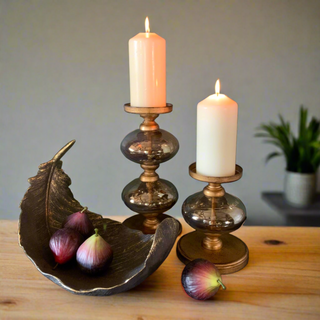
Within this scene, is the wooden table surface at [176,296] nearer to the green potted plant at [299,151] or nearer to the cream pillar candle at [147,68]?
the cream pillar candle at [147,68]

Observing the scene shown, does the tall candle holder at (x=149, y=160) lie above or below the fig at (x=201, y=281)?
above

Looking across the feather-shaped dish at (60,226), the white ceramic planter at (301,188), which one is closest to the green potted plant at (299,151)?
the white ceramic planter at (301,188)

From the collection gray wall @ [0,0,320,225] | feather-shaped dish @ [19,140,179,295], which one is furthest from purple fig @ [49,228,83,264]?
gray wall @ [0,0,320,225]

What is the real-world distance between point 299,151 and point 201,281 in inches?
44.5

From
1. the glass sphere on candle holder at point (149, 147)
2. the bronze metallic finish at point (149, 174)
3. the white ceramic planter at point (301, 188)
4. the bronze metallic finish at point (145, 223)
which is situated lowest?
the white ceramic planter at point (301, 188)

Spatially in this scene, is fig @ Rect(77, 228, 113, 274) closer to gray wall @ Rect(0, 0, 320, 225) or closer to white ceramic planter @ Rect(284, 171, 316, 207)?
gray wall @ Rect(0, 0, 320, 225)

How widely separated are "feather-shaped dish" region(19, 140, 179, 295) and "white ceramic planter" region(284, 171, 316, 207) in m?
1.06

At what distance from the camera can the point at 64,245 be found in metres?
0.45

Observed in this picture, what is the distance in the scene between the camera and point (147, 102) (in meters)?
0.56

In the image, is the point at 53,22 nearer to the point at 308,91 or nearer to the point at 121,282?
the point at 308,91

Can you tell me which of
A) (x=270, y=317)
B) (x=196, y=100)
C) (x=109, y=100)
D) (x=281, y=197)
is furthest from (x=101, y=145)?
(x=270, y=317)

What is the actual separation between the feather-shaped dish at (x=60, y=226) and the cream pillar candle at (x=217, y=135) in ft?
0.36

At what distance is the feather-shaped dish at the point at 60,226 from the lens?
0.41 metres

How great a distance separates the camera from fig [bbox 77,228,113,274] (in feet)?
1.41
